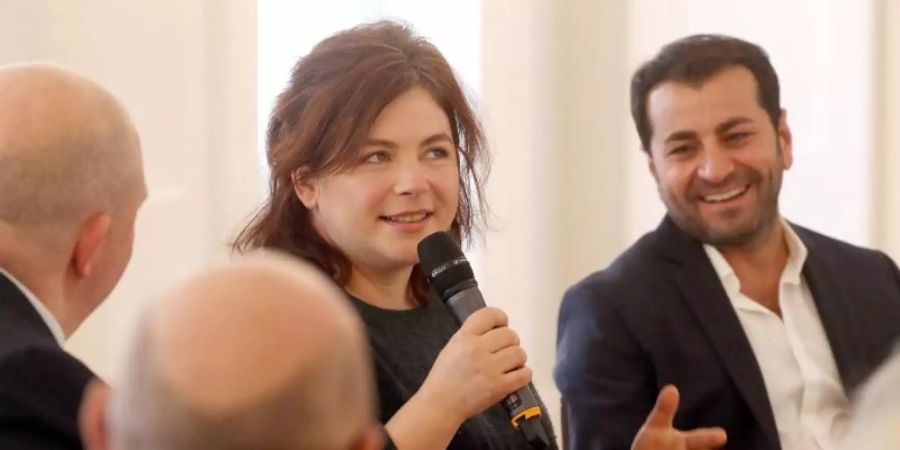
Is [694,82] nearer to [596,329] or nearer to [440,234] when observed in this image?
[596,329]

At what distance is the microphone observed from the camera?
1556mm

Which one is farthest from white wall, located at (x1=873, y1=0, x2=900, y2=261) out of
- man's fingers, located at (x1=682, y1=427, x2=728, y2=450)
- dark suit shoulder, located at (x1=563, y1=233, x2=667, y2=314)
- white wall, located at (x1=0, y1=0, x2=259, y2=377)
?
white wall, located at (x1=0, y1=0, x2=259, y2=377)

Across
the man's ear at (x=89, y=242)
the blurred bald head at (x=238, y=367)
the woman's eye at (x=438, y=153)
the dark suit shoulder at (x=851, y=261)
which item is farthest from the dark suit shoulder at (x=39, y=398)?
the dark suit shoulder at (x=851, y=261)

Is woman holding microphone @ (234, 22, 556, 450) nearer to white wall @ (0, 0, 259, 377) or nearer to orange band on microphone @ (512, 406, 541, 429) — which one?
orange band on microphone @ (512, 406, 541, 429)

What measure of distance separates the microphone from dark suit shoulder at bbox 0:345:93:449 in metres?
0.50

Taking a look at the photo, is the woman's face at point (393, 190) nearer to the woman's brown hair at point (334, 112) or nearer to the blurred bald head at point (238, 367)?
the woman's brown hair at point (334, 112)

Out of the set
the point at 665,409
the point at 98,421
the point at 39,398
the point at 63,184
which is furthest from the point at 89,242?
the point at 665,409

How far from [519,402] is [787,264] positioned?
3.37 ft

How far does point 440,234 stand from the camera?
170 centimetres

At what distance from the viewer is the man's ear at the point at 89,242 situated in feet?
4.72

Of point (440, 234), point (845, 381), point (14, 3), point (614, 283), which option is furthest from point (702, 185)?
point (14, 3)

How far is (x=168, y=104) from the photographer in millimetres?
2385

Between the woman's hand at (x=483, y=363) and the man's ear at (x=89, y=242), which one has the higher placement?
the man's ear at (x=89, y=242)

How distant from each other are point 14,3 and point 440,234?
0.97 meters
